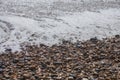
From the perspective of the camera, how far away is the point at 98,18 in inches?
481

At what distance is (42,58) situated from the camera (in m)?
8.22

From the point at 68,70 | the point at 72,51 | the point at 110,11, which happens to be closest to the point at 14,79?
the point at 68,70

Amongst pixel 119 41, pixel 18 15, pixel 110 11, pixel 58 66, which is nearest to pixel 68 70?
pixel 58 66

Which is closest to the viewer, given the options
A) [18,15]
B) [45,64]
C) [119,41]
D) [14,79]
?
[14,79]

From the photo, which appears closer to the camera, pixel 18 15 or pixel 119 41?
pixel 119 41

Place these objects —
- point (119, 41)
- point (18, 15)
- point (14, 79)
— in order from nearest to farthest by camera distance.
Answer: point (14, 79), point (119, 41), point (18, 15)

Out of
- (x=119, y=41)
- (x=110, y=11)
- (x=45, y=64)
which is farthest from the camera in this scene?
(x=110, y=11)

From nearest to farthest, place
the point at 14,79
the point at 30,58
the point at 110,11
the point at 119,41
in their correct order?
the point at 14,79 → the point at 30,58 → the point at 119,41 → the point at 110,11

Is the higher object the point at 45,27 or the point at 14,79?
the point at 45,27

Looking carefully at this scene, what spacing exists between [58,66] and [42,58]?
2.40 feet

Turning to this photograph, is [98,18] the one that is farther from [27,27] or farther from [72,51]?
[72,51]

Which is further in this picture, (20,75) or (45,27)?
(45,27)

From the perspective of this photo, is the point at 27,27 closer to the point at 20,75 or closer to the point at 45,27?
the point at 45,27

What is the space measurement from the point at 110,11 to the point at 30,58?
608 cm
